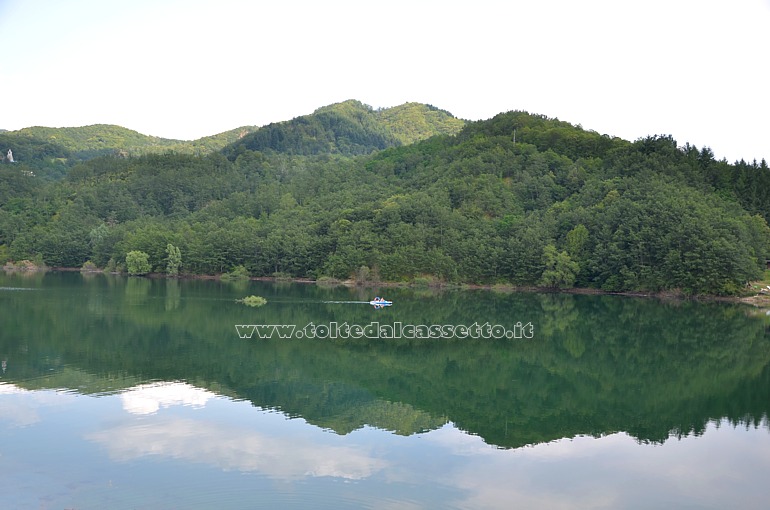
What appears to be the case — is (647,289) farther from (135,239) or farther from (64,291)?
(135,239)

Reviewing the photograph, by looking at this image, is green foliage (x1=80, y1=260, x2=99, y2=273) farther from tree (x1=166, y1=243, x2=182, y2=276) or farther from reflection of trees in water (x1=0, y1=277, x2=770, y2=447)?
reflection of trees in water (x1=0, y1=277, x2=770, y2=447)

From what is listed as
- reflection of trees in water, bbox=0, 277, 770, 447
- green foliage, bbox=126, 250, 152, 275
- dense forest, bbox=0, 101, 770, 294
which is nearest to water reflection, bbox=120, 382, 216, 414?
reflection of trees in water, bbox=0, 277, 770, 447

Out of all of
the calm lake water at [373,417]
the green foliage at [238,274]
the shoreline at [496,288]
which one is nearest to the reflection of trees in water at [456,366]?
the calm lake water at [373,417]

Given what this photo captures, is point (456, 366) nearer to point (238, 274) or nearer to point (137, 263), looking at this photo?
point (238, 274)

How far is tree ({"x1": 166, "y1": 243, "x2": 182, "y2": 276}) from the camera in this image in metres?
96.6

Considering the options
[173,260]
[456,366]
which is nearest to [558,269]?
[456,366]

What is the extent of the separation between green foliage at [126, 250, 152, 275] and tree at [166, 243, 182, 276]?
9.71 ft

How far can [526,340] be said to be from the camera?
40031 mm

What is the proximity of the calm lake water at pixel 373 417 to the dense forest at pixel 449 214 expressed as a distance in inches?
1250

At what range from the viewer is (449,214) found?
94.2 metres

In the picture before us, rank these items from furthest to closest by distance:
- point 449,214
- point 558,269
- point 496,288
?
1. point 449,214
2. point 496,288
3. point 558,269

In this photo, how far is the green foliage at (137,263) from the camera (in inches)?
3794

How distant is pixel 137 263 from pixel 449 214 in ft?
148

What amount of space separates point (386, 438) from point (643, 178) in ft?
260
